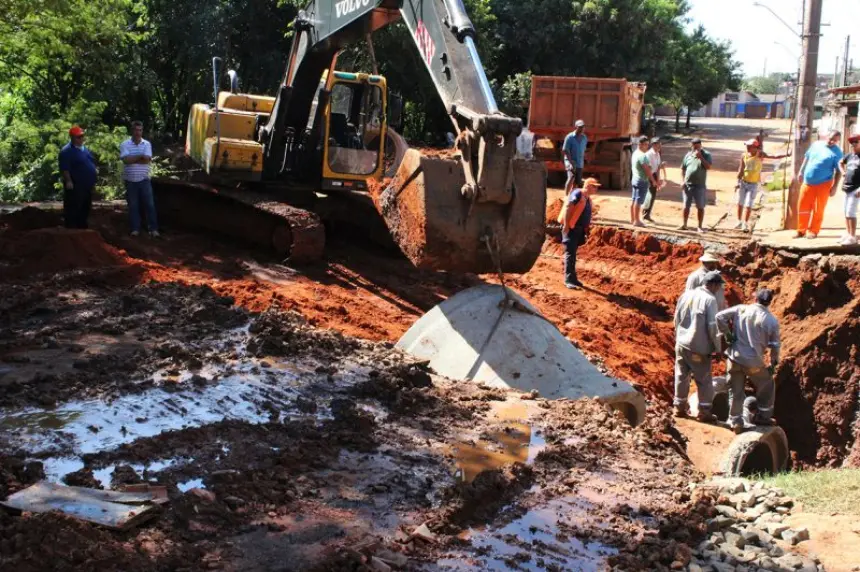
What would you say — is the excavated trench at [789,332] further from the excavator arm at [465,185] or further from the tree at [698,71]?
the tree at [698,71]

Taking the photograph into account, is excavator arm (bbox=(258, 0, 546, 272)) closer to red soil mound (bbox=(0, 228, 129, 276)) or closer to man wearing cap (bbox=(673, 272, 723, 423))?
man wearing cap (bbox=(673, 272, 723, 423))

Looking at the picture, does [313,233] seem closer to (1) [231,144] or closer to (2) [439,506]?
(1) [231,144]

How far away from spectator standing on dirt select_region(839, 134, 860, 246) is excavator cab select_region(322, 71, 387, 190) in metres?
6.76

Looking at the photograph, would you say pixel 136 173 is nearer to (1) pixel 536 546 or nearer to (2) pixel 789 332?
(1) pixel 536 546

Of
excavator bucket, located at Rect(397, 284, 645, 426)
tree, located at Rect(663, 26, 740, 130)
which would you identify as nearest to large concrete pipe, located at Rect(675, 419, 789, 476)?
excavator bucket, located at Rect(397, 284, 645, 426)

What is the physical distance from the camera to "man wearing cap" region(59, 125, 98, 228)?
477 inches

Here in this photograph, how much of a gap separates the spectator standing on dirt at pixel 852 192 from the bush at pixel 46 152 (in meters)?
13.6

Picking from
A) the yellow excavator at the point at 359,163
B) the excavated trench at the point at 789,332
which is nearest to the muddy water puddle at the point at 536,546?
the yellow excavator at the point at 359,163

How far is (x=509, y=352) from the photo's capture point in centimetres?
824

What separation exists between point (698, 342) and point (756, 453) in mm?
1364

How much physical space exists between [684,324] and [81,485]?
7.23 metres

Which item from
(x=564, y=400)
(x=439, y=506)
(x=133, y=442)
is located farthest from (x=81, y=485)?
(x=564, y=400)

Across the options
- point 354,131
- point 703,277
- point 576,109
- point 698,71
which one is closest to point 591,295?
point 703,277

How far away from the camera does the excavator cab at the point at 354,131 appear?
43.2 ft
